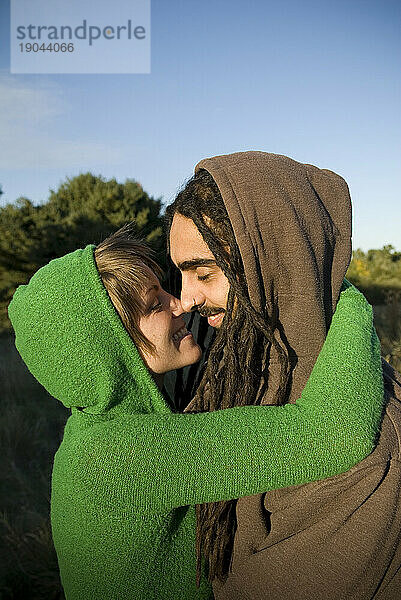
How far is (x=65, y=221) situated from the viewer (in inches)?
545

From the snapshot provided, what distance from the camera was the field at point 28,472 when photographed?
3.65 m

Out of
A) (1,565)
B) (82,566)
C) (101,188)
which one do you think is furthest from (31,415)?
(101,188)

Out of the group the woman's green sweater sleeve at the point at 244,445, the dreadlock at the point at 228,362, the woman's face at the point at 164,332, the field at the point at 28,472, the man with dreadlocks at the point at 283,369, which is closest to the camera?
the woman's green sweater sleeve at the point at 244,445

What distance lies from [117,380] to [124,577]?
0.60 metres

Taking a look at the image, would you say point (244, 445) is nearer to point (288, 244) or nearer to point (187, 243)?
point (288, 244)

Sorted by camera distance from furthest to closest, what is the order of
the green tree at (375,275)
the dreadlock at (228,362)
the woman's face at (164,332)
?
1. the green tree at (375,275)
2. the woman's face at (164,332)
3. the dreadlock at (228,362)

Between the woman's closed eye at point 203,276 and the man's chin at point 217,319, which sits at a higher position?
the woman's closed eye at point 203,276

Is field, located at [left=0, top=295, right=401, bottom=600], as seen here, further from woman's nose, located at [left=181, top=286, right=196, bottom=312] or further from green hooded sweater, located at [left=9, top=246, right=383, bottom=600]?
woman's nose, located at [left=181, top=286, right=196, bottom=312]

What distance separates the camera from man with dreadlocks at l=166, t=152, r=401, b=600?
1.49 m

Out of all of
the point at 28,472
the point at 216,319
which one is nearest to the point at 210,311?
the point at 216,319

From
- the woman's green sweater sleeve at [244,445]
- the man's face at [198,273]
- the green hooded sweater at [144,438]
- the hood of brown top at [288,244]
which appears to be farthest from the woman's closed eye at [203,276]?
the woman's green sweater sleeve at [244,445]

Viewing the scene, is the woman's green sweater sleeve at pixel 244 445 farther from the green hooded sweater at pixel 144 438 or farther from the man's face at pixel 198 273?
the man's face at pixel 198 273

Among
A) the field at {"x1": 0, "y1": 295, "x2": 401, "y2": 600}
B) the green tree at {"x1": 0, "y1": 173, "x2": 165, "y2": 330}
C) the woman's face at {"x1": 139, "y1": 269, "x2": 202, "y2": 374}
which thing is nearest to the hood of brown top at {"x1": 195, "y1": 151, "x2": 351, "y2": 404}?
the woman's face at {"x1": 139, "y1": 269, "x2": 202, "y2": 374}

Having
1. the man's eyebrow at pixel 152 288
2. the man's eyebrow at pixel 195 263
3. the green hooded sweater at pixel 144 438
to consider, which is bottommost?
the green hooded sweater at pixel 144 438
